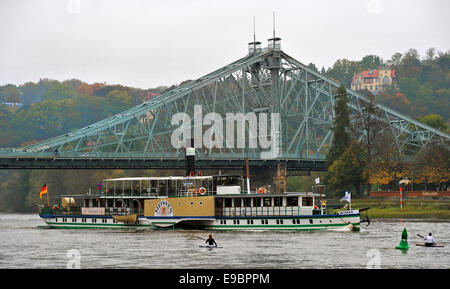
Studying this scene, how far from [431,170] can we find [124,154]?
42.8 meters

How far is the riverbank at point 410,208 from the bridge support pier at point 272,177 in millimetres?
24374

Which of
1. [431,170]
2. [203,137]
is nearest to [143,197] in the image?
[431,170]

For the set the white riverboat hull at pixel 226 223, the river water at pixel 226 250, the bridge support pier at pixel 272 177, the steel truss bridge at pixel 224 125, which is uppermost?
the steel truss bridge at pixel 224 125

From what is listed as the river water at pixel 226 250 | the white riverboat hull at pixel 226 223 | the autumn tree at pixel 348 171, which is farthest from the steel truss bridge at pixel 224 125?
the river water at pixel 226 250

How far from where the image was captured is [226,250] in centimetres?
5100

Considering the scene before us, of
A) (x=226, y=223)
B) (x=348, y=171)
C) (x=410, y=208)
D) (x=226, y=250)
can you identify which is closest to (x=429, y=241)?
(x=226, y=250)

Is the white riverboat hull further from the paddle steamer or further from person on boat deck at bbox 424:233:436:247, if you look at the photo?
person on boat deck at bbox 424:233:436:247

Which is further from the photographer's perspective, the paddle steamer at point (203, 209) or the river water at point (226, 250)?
the paddle steamer at point (203, 209)

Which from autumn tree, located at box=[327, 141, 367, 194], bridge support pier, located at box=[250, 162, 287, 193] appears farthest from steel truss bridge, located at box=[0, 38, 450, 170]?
autumn tree, located at box=[327, 141, 367, 194]

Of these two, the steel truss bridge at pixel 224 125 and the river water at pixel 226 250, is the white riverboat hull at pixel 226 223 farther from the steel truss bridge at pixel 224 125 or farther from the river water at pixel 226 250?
the steel truss bridge at pixel 224 125

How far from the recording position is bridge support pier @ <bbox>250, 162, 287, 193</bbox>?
12482 cm

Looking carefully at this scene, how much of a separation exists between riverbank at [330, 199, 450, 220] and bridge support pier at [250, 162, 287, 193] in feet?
80.0

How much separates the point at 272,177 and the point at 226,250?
77.4 metres

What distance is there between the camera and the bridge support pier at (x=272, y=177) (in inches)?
4914
